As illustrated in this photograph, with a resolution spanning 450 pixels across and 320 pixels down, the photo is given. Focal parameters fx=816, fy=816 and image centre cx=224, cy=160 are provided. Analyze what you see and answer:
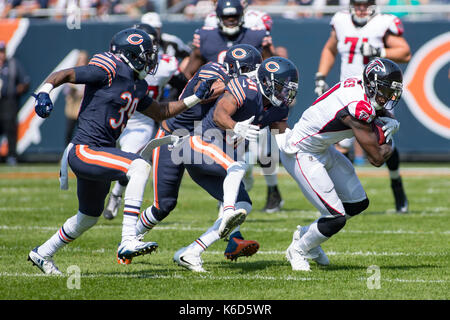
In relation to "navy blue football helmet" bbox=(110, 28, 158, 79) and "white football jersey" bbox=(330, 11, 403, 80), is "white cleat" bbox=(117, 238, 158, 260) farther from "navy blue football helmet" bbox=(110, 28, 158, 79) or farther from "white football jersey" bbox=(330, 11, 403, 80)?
"white football jersey" bbox=(330, 11, 403, 80)

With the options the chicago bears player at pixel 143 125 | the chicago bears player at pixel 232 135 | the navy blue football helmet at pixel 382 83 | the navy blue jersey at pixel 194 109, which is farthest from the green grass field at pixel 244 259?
the navy blue football helmet at pixel 382 83

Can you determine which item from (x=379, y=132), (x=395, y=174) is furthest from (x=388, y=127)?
(x=395, y=174)

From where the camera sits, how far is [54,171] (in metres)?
13.6

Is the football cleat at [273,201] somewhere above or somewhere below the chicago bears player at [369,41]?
below

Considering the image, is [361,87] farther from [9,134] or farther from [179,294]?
[9,134]

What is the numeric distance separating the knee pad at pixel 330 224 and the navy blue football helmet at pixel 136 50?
1548mm

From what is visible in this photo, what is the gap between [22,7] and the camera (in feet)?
50.2

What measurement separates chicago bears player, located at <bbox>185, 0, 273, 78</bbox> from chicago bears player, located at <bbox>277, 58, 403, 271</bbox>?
8.93 feet

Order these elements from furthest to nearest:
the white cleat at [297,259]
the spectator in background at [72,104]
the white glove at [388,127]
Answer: the spectator in background at [72,104] → the white cleat at [297,259] → the white glove at [388,127]

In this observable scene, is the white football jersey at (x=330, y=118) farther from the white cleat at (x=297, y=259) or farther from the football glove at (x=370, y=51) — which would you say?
the football glove at (x=370, y=51)

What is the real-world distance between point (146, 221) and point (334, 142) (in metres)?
1.55

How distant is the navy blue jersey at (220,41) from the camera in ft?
27.0
